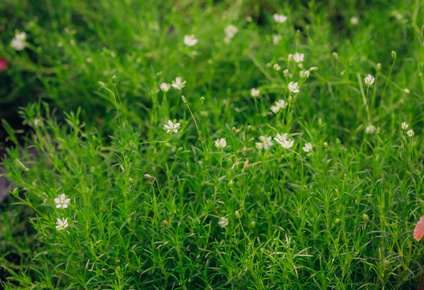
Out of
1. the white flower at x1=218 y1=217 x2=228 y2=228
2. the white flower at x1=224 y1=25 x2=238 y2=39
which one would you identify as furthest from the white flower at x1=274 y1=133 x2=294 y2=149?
the white flower at x1=224 y1=25 x2=238 y2=39

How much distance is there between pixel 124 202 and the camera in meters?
1.98

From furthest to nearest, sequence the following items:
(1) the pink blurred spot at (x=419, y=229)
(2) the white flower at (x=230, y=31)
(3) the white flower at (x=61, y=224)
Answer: (2) the white flower at (x=230, y=31) → (3) the white flower at (x=61, y=224) → (1) the pink blurred spot at (x=419, y=229)

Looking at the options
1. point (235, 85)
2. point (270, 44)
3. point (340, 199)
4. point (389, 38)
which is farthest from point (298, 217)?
point (389, 38)

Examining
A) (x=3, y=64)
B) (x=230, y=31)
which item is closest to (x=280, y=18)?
(x=230, y=31)

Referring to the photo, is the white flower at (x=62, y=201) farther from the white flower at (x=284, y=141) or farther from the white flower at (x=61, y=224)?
the white flower at (x=284, y=141)

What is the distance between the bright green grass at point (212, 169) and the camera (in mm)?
1877

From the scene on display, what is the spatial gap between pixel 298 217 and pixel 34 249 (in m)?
1.46

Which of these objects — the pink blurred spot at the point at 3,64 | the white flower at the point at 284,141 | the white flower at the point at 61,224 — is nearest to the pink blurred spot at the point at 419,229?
the white flower at the point at 284,141

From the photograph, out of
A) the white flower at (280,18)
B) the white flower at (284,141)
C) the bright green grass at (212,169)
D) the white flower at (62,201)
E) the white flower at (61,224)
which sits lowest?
the bright green grass at (212,169)

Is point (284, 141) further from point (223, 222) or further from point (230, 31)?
point (230, 31)

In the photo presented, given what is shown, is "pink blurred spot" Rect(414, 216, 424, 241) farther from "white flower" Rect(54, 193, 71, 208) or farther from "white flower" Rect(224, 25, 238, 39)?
"white flower" Rect(224, 25, 238, 39)

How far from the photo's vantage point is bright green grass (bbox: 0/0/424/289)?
6.16 feet

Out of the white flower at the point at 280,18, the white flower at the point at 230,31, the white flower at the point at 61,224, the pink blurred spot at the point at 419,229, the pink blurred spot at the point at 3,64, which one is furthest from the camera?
the pink blurred spot at the point at 3,64

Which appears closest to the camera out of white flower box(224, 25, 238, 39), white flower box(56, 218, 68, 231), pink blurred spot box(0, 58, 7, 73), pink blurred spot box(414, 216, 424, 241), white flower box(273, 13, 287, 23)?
pink blurred spot box(414, 216, 424, 241)
